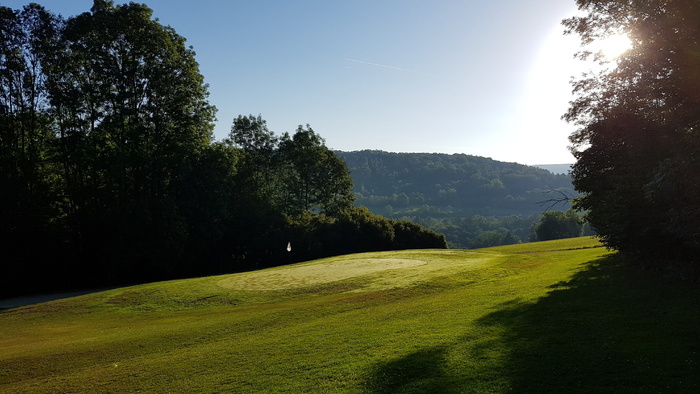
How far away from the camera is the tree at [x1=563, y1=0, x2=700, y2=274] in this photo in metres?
14.9

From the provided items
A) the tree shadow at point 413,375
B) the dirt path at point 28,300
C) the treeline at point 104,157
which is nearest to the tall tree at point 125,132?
the treeline at point 104,157

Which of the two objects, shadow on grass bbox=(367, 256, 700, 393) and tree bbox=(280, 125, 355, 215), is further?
tree bbox=(280, 125, 355, 215)

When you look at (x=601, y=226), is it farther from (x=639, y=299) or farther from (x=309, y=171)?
(x=309, y=171)

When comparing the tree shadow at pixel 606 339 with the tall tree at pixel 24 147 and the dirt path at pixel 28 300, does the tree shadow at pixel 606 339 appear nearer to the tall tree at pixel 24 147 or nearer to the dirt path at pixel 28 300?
the dirt path at pixel 28 300

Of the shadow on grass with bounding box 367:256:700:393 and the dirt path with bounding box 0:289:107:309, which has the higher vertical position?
the dirt path with bounding box 0:289:107:309

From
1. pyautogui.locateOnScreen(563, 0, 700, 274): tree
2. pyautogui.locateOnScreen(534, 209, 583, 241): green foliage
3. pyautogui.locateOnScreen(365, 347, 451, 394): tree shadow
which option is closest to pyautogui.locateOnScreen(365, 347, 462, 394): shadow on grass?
pyautogui.locateOnScreen(365, 347, 451, 394): tree shadow

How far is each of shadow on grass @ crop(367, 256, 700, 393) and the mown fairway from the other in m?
0.05

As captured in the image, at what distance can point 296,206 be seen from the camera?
7681 cm

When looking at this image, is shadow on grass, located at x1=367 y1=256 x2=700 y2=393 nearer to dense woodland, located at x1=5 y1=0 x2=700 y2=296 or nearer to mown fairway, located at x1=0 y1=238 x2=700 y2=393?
mown fairway, located at x1=0 y1=238 x2=700 y2=393

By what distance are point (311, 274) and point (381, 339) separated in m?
19.9

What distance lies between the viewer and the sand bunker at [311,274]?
30.7 meters

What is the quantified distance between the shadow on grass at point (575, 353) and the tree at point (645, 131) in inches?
142

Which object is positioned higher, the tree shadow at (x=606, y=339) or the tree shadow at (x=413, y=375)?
the tree shadow at (x=606, y=339)

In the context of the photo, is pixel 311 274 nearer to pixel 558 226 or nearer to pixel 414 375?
pixel 414 375
